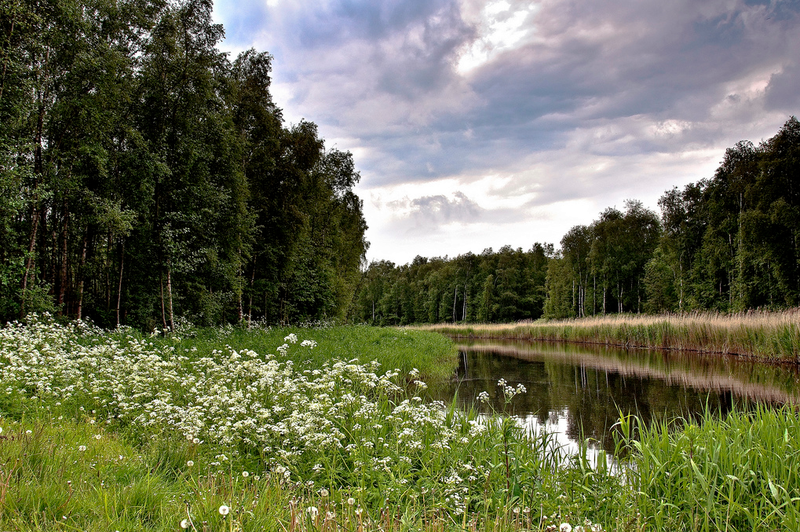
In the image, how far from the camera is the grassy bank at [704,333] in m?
15.9

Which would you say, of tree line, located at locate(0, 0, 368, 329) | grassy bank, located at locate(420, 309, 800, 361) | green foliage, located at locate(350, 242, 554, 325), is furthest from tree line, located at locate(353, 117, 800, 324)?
tree line, located at locate(0, 0, 368, 329)

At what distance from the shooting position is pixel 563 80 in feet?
61.5

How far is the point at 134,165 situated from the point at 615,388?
697 inches

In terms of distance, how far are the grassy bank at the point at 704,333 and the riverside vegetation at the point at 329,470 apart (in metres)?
15.0

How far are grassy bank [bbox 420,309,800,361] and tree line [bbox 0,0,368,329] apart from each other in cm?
2041

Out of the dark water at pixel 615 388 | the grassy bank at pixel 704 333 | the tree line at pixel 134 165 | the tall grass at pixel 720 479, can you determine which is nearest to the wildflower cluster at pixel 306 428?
the tall grass at pixel 720 479

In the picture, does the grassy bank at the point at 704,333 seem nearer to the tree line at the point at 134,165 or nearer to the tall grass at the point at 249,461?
the tall grass at the point at 249,461

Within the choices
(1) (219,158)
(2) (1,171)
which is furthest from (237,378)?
(1) (219,158)

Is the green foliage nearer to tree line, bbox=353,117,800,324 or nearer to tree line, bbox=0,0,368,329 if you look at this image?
tree line, bbox=353,117,800,324

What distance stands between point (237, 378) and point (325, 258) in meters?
22.7

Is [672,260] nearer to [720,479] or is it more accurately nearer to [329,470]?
[720,479]

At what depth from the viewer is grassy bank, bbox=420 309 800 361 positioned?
15.9 meters

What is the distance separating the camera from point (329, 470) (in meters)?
3.91

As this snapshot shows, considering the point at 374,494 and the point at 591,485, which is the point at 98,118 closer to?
the point at 374,494
